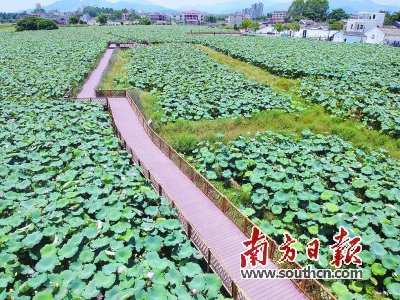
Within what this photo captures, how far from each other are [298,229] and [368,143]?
768cm

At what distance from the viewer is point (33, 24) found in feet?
216

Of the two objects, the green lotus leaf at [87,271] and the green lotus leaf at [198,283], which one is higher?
the green lotus leaf at [87,271]

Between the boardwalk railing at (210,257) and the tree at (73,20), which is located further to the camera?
the tree at (73,20)

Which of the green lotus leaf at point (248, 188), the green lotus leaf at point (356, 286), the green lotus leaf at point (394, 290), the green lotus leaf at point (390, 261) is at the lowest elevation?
the green lotus leaf at point (356, 286)

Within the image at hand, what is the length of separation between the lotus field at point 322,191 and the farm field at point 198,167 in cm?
4

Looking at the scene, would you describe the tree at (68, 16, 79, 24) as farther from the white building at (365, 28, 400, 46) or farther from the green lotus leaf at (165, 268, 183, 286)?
the green lotus leaf at (165, 268, 183, 286)

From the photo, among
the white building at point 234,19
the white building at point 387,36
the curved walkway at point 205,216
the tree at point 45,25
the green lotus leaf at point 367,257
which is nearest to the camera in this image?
the curved walkway at point 205,216

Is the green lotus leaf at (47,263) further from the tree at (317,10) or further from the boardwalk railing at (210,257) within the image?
the tree at (317,10)

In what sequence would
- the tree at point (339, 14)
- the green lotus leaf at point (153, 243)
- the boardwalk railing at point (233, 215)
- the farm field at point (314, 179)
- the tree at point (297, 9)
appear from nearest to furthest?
the boardwalk railing at point (233, 215) < the green lotus leaf at point (153, 243) < the farm field at point (314, 179) < the tree at point (339, 14) < the tree at point (297, 9)

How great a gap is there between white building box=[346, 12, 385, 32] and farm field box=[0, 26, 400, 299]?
58558 mm

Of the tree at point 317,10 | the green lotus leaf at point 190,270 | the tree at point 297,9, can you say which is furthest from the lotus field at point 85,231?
the tree at point 297,9

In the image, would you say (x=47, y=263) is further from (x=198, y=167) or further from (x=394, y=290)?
(x=394, y=290)

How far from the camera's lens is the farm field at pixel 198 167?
6020 millimetres

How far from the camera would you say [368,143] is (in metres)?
13.6
